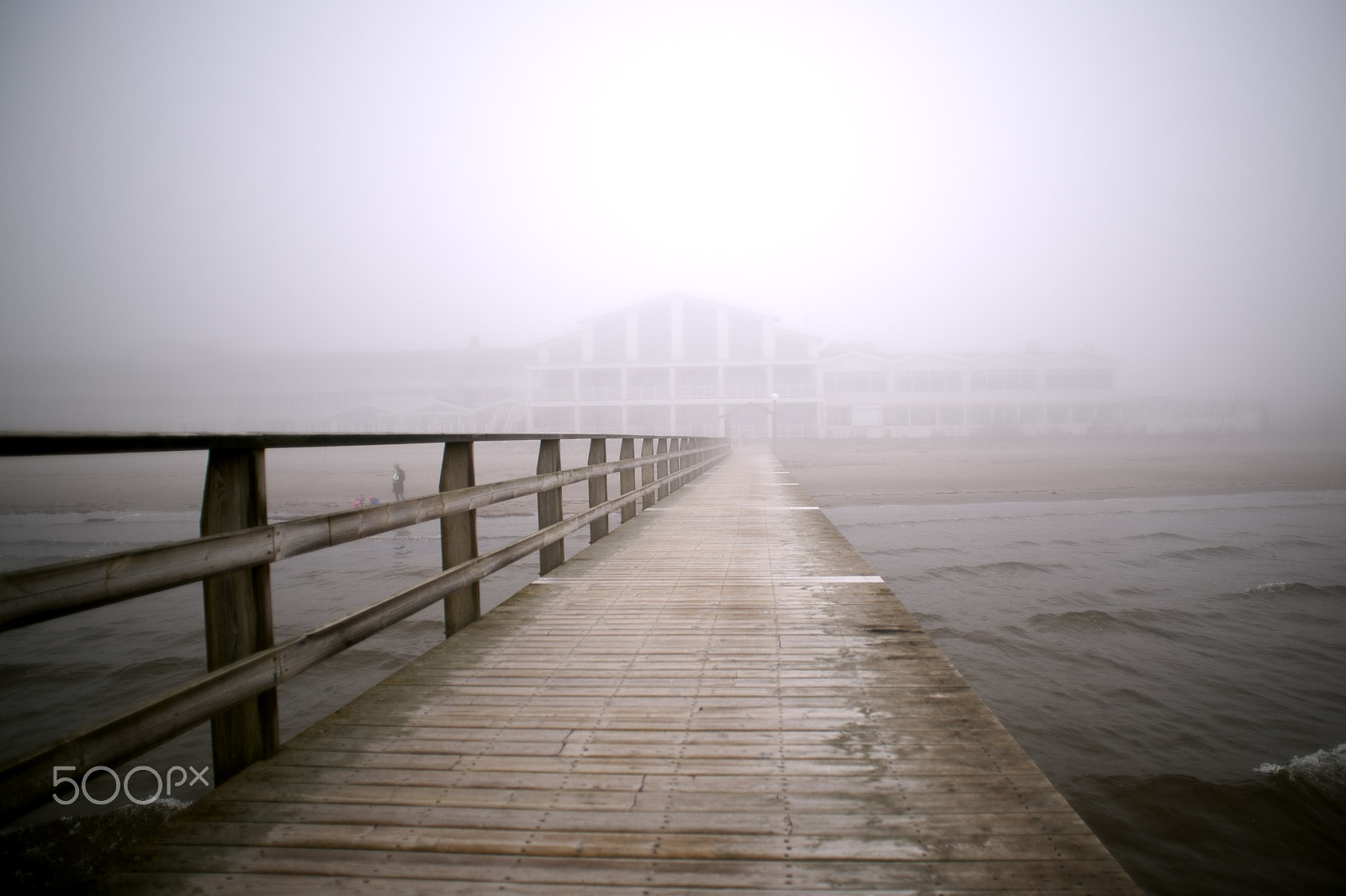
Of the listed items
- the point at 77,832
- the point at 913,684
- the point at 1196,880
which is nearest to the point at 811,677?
the point at 913,684

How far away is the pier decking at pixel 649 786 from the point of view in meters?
1.78

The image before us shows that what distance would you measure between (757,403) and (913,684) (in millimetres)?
49711

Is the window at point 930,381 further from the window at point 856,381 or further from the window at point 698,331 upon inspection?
the window at point 698,331

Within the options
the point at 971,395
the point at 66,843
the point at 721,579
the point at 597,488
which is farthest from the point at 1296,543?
the point at 971,395

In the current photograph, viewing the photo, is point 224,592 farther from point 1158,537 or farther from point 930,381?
point 930,381

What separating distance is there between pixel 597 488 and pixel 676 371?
156 ft

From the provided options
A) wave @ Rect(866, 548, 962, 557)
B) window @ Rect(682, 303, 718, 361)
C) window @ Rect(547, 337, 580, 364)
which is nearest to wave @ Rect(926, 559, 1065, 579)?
wave @ Rect(866, 548, 962, 557)

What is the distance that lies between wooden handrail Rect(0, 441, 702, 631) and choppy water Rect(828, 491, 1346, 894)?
4.11 m

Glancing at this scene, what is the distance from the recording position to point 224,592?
227cm

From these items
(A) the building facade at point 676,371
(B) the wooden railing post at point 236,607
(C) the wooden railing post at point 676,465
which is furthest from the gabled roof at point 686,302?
(B) the wooden railing post at point 236,607

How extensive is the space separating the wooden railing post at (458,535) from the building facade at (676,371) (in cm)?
4808

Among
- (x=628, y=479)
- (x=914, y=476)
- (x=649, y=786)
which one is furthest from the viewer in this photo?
(x=914, y=476)

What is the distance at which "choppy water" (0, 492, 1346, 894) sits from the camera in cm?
372

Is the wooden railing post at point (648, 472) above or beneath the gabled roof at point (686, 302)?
beneath
